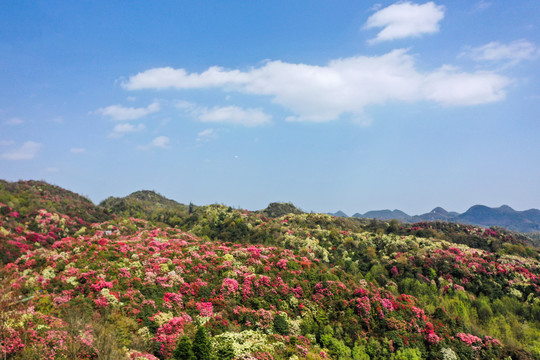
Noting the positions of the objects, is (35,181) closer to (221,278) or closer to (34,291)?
(34,291)

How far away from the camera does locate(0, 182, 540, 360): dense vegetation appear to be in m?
19.6

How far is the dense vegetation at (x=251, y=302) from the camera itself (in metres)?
19.6

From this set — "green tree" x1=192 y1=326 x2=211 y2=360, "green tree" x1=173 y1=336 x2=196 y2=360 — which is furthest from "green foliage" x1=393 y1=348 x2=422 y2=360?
"green tree" x1=173 y1=336 x2=196 y2=360

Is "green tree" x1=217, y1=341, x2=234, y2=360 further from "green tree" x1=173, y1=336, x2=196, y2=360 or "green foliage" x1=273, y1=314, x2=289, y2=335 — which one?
"green foliage" x1=273, y1=314, x2=289, y2=335

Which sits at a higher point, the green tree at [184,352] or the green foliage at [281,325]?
the green tree at [184,352]

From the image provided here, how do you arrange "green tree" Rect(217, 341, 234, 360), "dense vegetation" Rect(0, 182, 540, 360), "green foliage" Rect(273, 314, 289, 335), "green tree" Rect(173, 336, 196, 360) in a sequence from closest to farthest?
"green tree" Rect(173, 336, 196, 360)
"green tree" Rect(217, 341, 234, 360)
"dense vegetation" Rect(0, 182, 540, 360)
"green foliage" Rect(273, 314, 289, 335)

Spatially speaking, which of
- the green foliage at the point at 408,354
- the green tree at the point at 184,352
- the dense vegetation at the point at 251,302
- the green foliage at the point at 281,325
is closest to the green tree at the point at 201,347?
the dense vegetation at the point at 251,302

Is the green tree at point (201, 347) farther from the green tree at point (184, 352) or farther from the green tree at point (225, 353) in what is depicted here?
the green tree at point (225, 353)

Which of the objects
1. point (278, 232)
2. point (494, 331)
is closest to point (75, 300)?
point (278, 232)

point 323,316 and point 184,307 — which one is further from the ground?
point 184,307

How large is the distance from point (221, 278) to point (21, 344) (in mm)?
17426

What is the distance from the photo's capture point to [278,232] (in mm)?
55500

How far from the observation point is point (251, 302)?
28.3m

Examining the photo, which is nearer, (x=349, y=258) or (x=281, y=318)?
(x=281, y=318)
